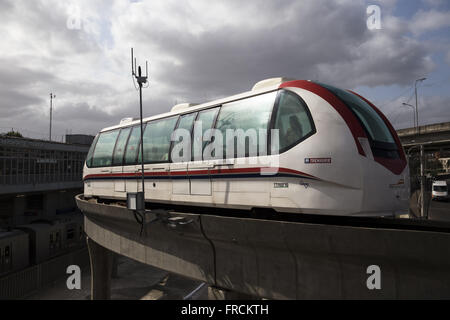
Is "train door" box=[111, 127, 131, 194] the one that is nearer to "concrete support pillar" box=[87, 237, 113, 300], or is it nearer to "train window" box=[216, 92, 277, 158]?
"train window" box=[216, 92, 277, 158]

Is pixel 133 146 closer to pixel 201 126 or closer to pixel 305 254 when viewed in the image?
pixel 201 126

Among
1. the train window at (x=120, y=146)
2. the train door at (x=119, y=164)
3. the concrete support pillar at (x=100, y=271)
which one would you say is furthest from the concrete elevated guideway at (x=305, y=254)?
the concrete support pillar at (x=100, y=271)

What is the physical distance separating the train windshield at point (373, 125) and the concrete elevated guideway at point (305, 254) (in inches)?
64.4

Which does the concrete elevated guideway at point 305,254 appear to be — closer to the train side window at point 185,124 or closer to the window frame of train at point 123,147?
the train side window at point 185,124

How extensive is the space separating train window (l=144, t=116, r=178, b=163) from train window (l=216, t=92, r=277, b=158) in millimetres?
2269

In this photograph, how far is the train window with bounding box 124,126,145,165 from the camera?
10.6 meters

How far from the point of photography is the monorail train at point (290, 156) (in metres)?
5.73

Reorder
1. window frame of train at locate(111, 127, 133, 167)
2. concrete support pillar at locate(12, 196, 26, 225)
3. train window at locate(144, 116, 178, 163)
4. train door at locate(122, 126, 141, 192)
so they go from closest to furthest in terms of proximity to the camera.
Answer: train window at locate(144, 116, 178, 163), train door at locate(122, 126, 141, 192), window frame of train at locate(111, 127, 133, 167), concrete support pillar at locate(12, 196, 26, 225)

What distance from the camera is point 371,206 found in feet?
18.6

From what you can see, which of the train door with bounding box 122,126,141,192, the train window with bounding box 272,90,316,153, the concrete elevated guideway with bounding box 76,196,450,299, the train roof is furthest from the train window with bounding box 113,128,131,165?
the train window with bounding box 272,90,316,153

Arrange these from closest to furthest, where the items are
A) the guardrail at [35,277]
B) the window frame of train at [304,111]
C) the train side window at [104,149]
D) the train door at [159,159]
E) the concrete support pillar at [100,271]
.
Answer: the window frame of train at [304,111] < the train door at [159,159] < the train side window at [104,149] < the concrete support pillar at [100,271] < the guardrail at [35,277]

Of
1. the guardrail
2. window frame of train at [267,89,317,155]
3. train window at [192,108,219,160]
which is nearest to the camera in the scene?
window frame of train at [267,89,317,155]

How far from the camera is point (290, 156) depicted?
6160mm

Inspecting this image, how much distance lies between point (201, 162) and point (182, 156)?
2.94 feet
